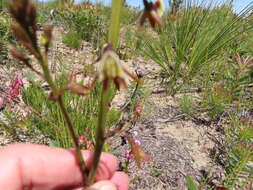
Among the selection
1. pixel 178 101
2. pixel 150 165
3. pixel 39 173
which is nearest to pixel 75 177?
pixel 39 173

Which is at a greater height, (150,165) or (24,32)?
(24,32)

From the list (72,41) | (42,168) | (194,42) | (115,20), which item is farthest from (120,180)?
(72,41)

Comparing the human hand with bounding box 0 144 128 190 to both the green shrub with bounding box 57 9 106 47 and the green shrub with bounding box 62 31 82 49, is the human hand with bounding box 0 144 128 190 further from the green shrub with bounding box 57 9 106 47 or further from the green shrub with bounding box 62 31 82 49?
the green shrub with bounding box 57 9 106 47

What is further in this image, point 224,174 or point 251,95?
point 251,95

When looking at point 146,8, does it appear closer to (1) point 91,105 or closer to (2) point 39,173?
(2) point 39,173

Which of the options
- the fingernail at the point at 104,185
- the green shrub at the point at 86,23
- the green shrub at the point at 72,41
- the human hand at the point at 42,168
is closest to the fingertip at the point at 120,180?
the human hand at the point at 42,168

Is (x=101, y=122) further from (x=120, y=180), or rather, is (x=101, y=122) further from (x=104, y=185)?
(x=120, y=180)

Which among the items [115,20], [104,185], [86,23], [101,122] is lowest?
[104,185]

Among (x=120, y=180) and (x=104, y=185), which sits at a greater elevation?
(x=104, y=185)
